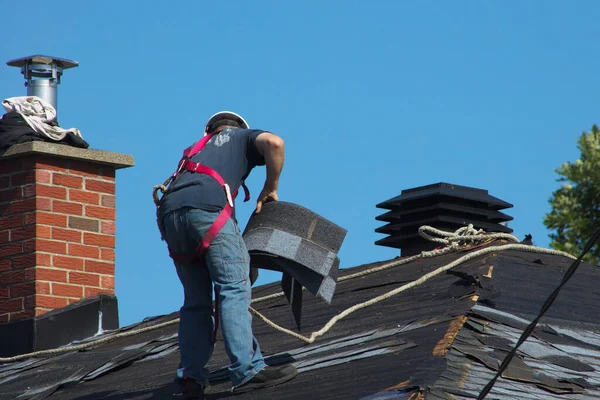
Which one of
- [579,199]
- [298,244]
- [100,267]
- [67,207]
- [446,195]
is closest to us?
[298,244]

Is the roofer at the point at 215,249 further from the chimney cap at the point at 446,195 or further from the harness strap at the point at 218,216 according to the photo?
the chimney cap at the point at 446,195

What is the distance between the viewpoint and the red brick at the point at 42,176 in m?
10.1

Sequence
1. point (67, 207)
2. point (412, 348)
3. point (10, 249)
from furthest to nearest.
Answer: point (67, 207) → point (10, 249) → point (412, 348)

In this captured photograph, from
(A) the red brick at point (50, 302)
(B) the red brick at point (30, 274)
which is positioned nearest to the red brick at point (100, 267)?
Result: (A) the red brick at point (50, 302)

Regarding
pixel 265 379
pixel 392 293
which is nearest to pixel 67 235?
pixel 392 293

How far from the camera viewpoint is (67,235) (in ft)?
33.3

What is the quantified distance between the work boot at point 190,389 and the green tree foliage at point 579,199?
19.2 metres

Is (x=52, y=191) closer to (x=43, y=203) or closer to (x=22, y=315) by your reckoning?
(x=43, y=203)

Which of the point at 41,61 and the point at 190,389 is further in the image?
the point at 41,61

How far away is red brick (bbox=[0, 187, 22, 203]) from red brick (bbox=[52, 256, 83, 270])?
0.70 meters

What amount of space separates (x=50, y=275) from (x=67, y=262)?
213mm

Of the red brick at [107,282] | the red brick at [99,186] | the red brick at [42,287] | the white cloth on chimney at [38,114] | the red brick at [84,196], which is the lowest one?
the red brick at [42,287]

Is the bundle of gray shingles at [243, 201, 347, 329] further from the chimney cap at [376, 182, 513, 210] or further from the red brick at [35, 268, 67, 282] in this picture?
the chimney cap at [376, 182, 513, 210]

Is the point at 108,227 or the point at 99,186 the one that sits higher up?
the point at 99,186
